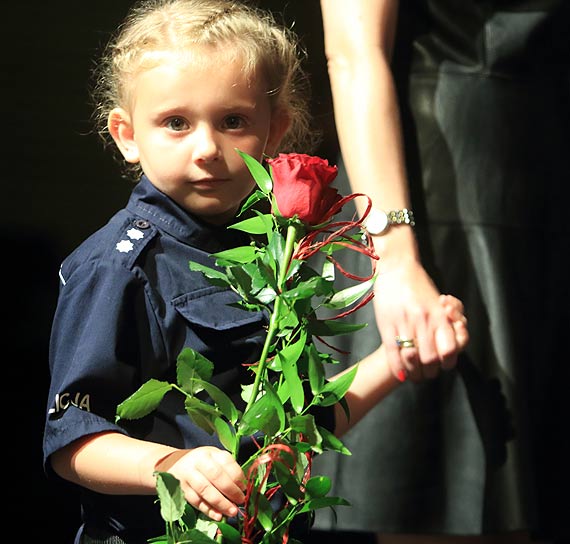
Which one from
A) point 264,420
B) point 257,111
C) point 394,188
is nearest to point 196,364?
point 264,420

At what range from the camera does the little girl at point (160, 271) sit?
1.03 m

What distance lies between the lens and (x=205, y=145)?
3.63ft

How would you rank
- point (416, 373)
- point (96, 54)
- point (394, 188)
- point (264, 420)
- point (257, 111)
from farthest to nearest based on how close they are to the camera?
point (96, 54) < point (394, 188) < point (416, 373) < point (257, 111) < point (264, 420)

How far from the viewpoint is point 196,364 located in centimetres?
94

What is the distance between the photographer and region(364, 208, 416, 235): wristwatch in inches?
55.1

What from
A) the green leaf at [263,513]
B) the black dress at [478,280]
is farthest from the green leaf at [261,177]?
the black dress at [478,280]

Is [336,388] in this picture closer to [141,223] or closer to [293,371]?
[293,371]

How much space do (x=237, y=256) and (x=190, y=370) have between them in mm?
96

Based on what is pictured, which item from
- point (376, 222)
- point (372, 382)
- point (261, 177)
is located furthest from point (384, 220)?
point (261, 177)

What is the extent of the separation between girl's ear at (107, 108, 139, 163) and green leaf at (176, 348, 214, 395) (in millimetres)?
323

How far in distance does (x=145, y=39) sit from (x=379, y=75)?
1.22ft

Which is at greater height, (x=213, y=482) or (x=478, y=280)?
(x=213, y=482)

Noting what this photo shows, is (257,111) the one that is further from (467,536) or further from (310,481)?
(467,536)

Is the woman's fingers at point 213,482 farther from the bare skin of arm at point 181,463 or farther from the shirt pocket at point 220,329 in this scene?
the shirt pocket at point 220,329
